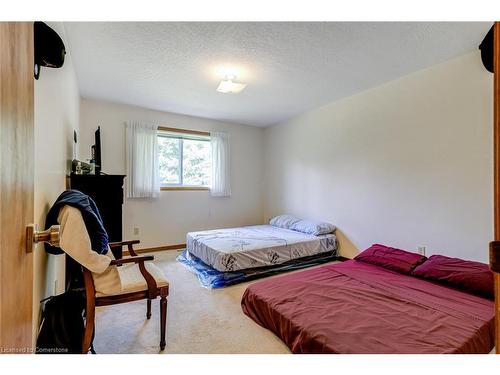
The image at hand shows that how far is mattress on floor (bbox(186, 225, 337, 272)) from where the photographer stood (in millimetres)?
2957

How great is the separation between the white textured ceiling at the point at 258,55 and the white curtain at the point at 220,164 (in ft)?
3.92

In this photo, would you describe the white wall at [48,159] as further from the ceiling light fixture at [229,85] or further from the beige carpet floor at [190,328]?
the ceiling light fixture at [229,85]

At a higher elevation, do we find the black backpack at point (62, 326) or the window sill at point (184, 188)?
the window sill at point (184, 188)

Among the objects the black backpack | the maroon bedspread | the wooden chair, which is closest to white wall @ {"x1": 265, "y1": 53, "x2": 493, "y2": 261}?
the maroon bedspread

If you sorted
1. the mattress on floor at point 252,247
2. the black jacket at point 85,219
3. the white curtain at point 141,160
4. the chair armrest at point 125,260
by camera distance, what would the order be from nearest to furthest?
the black jacket at point 85,219 < the chair armrest at point 125,260 < the mattress on floor at point 252,247 < the white curtain at point 141,160

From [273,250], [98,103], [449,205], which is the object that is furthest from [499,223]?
[98,103]

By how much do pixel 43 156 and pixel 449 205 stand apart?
11.7 feet

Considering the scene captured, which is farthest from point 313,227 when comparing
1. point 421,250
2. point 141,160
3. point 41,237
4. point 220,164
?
point 41,237

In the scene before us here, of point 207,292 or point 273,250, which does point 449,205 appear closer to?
point 273,250

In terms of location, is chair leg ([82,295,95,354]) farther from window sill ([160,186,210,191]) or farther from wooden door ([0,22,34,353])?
window sill ([160,186,210,191])

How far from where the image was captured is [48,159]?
1.65m

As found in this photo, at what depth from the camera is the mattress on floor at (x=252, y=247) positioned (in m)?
2.96

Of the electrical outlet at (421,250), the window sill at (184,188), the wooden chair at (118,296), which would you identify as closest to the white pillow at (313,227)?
the electrical outlet at (421,250)

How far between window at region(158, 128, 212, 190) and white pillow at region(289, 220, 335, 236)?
76.6 inches
